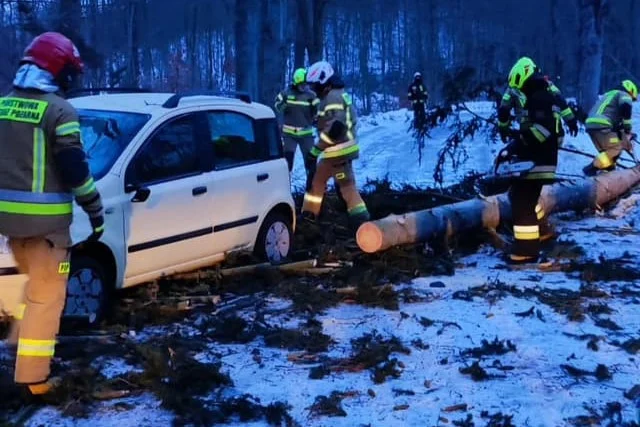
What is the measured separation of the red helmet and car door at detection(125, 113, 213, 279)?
1.78 metres

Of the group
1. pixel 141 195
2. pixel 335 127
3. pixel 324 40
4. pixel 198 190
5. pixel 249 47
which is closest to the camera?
pixel 141 195

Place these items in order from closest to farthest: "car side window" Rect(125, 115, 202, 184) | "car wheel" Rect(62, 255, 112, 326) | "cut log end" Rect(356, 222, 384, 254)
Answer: "car wheel" Rect(62, 255, 112, 326)
"car side window" Rect(125, 115, 202, 184)
"cut log end" Rect(356, 222, 384, 254)

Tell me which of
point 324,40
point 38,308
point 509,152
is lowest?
point 38,308

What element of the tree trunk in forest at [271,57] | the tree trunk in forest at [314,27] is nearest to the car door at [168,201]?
the tree trunk in forest at [271,57]

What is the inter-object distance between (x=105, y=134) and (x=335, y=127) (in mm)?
3350

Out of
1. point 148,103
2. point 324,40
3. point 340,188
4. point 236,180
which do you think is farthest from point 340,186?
point 324,40

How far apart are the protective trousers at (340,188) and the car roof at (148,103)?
1810mm

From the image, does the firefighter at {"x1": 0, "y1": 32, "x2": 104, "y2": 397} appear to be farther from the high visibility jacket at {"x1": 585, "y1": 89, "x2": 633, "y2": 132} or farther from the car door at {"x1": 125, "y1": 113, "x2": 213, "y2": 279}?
the high visibility jacket at {"x1": 585, "y1": 89, "x2": 633, "y2": 132}

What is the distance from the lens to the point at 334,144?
971cm

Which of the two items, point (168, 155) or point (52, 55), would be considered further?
point (168, 155)

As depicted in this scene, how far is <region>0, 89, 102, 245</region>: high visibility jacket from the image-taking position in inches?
187

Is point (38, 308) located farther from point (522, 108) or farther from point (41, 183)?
point (522, 108)

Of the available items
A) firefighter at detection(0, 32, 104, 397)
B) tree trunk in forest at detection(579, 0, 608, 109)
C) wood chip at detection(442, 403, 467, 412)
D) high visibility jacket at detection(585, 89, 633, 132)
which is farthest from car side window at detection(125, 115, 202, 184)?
tree trunk in forest at detection(579, 0, 608, 109)

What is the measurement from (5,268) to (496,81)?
8207 millimetres
